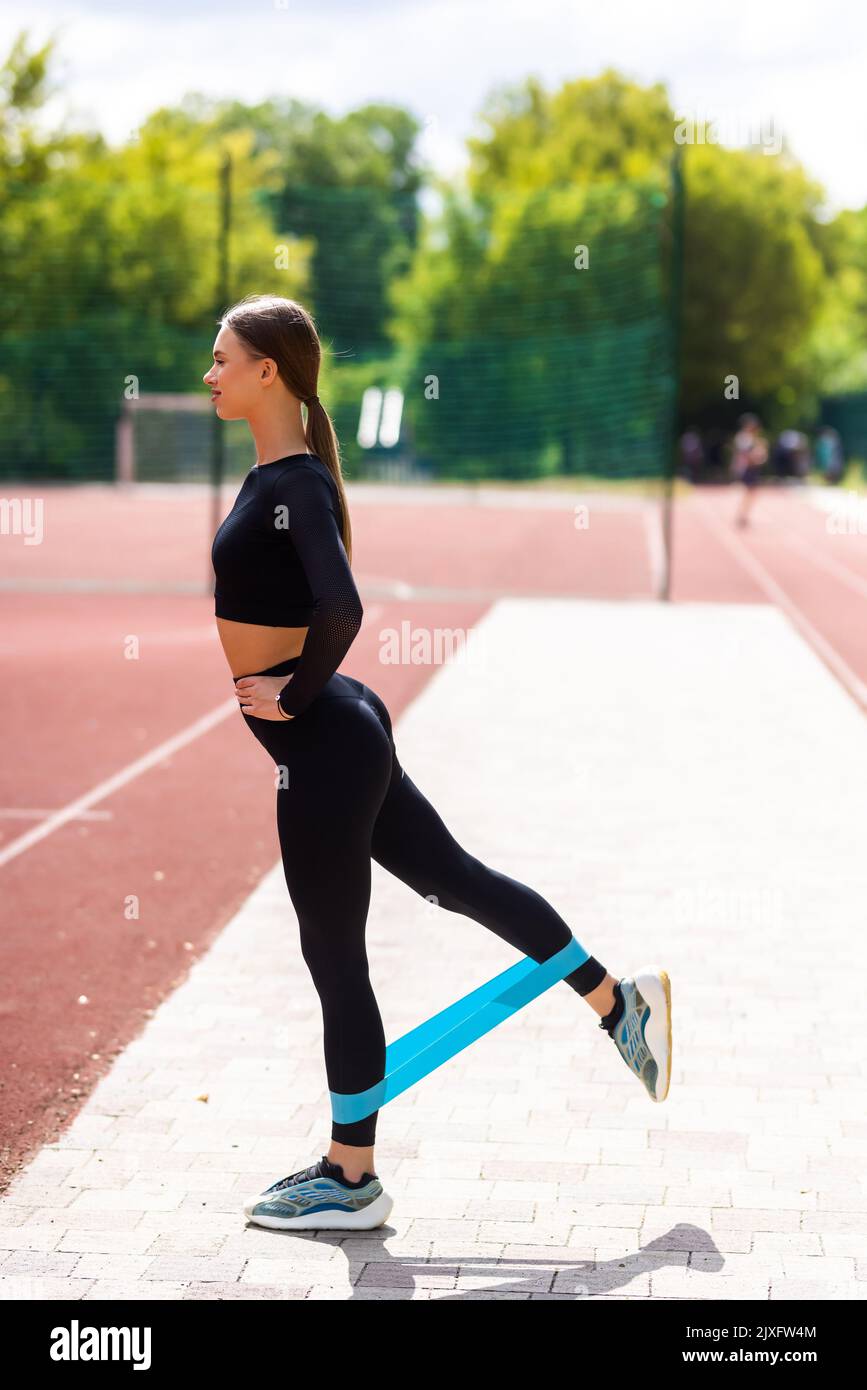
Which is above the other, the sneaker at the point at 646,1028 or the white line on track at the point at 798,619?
the sneaker at the point at 646,1028

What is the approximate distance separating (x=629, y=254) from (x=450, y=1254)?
18619 mm

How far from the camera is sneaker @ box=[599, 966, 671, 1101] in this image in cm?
396

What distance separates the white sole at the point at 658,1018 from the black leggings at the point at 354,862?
11cm

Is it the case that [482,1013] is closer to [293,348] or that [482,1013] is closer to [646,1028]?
[646,1028]

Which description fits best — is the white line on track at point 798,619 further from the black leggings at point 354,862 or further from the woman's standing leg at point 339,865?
the woman's standing leg at point 339,865

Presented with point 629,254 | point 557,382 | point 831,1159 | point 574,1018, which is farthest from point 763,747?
point 557,382

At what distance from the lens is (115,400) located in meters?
28.2

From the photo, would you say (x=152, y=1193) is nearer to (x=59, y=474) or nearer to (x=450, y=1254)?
(x=450, y=1254)

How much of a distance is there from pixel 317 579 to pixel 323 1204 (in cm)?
133

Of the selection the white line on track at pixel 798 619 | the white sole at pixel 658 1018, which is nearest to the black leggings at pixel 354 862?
the white sole at pixel 658 1018

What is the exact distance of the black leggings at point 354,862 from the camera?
3484 millimetres

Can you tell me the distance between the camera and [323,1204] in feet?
12.0

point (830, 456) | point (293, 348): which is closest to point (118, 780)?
point (293, 348)

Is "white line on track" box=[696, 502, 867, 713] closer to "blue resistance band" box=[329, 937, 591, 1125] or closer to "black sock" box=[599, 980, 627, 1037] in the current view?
"black sock" box=[599, 980, 627, 1037]
